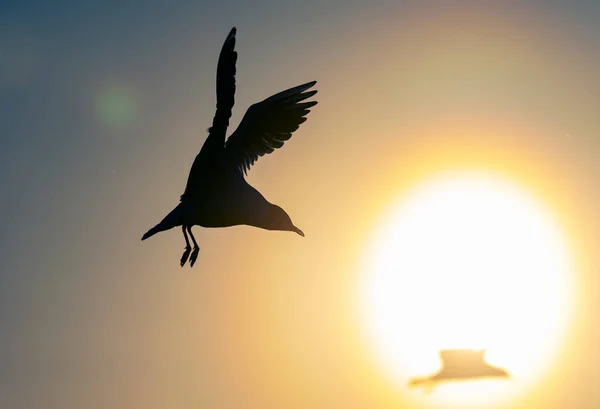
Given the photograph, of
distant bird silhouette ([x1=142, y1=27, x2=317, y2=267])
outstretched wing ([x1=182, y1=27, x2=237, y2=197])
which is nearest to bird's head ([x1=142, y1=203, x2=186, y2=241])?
distant bird silhouette ([x1=142, y1=27, x2=317, y2=267])

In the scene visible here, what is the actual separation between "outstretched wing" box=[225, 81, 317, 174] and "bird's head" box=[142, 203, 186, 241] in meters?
1.82

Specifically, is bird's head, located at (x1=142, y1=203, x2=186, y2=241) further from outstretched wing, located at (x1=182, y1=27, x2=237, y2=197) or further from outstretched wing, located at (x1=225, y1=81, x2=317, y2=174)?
outstretched wing, located at (x1=225, y1=81, x2=317, y2=174)

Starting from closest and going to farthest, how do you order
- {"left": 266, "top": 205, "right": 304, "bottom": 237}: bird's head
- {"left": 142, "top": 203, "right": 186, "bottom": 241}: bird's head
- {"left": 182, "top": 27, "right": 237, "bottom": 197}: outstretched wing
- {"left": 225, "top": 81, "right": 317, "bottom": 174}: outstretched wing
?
1. {"left": 182, "top": 27, "right": 237, "bottom": 197}: outstretched wing
2. {"left": 266, "top": 205, "right": 304, "bottom": 237}: bird's head
3. {"left": 142, "top": 203, "right": 186, "bottom": 241}: bird's head
4. {"left": 225, "top": 81, "right": 317, "bottom": 174}: outstretched wing

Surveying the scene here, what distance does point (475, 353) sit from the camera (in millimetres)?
51812

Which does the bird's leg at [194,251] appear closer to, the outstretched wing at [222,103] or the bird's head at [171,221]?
the bird's head at [171,221]

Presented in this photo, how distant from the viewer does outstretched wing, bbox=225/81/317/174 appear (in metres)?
23.7

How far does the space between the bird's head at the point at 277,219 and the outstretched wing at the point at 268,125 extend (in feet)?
6.01

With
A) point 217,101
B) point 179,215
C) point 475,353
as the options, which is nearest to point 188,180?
point 179,215

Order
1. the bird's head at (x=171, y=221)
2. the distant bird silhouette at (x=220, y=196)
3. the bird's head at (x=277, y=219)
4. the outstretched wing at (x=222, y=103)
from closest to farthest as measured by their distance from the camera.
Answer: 1. the outstretched wing at (x=222, y=103)
2. the distant bird silhouette at (x=220, y=196)
3. the bird's head at (x=277, y=219)
4. the bird's head at (x=171, y=221)

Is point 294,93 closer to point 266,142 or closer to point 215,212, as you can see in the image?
point 266,142

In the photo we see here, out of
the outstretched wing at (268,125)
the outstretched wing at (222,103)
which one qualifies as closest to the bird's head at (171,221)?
the outstretched wing at (222,103)

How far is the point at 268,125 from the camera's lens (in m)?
24.3

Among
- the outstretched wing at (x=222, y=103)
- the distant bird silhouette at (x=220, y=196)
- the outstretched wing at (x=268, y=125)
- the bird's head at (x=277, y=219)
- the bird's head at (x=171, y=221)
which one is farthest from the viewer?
the outstretched wing at (x=268, y=125)

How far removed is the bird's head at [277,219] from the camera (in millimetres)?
22047
